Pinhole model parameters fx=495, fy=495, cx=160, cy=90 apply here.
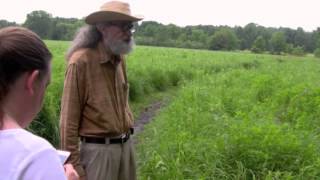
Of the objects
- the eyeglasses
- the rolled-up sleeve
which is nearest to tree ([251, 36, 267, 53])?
the eyeglasses

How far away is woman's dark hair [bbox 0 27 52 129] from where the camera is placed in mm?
1384

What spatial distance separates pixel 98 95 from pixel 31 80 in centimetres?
211

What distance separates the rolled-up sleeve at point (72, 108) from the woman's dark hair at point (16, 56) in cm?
203

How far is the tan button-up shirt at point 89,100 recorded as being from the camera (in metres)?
3.46

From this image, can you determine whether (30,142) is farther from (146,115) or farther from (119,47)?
(146,115)

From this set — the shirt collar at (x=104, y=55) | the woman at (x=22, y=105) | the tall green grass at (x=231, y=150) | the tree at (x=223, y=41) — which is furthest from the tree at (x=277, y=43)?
the woman at (x=22, y=105)

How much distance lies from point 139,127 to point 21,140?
369 inches

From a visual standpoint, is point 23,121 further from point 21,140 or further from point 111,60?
point 111,60

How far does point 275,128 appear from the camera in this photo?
5941mm

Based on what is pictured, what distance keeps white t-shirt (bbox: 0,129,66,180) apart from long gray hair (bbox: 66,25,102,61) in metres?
2.28

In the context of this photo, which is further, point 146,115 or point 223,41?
point 223,41

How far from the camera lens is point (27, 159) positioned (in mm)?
1305

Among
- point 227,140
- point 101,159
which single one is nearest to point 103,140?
point 101,159

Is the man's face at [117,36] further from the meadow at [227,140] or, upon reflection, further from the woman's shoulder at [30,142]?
the woman's shoulder at [30,142]
